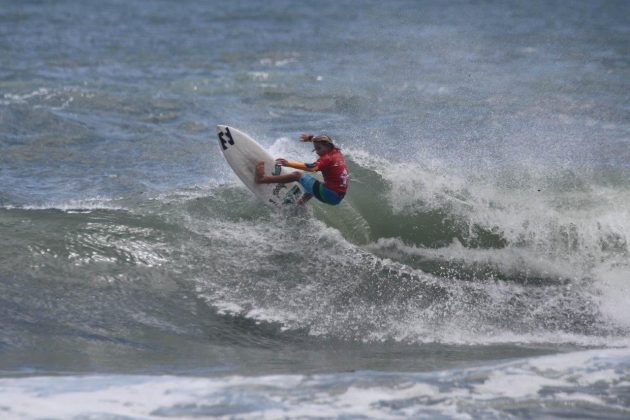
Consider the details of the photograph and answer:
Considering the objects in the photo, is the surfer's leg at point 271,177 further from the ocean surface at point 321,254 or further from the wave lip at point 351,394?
the wave lip at point 351,394

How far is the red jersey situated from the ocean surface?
0.84 meters

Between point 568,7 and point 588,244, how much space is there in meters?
27.6

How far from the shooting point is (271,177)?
10.8 meters

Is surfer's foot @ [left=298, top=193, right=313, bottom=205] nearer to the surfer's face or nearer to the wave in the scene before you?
the wave

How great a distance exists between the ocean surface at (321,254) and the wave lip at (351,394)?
0.08ft

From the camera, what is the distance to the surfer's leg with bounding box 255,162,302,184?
34.7ft

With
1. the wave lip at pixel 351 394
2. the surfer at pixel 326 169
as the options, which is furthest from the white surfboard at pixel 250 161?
the wave lip at pixel 351 394

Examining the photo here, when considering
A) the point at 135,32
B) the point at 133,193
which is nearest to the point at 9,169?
the point at 133,193

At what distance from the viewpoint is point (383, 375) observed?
295 inches

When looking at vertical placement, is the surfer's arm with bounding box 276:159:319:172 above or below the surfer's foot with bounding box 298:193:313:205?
above

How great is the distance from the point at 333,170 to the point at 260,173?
1.34 meters

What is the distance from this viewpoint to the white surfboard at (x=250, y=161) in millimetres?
11203

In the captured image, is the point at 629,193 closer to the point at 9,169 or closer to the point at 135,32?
the point at 9,169

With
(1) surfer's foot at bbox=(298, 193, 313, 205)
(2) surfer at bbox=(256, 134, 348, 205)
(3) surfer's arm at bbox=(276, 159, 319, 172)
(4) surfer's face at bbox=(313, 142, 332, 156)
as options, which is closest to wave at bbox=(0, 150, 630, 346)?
(1) surfer's foot at bbox=(298, 193, 313, 205)
